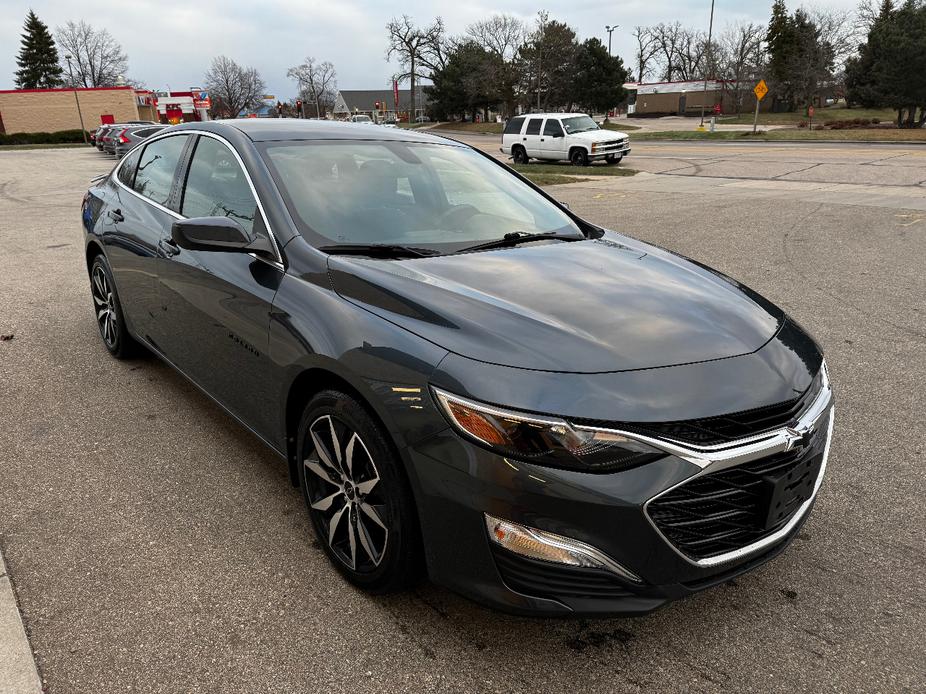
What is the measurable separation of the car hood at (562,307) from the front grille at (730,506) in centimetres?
38

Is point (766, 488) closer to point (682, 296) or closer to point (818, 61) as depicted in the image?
point (682, 296)

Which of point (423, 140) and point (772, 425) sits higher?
point (423, 140)

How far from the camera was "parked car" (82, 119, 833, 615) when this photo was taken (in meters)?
2.00

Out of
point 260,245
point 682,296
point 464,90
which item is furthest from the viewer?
point 464,90

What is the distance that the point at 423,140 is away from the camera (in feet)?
13.4

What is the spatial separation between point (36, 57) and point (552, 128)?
84909 mm

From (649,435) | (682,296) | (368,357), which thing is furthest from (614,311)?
(368,357)

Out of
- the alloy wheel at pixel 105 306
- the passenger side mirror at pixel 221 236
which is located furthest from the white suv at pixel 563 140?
the passenger side mirror at pixel 221 236

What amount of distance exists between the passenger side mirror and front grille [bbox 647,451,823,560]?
1886mm

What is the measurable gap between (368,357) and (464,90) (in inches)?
2701

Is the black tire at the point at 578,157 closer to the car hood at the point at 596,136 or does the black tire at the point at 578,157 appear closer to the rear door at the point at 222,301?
the car hood at the point at 596,136

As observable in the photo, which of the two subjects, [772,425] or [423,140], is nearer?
[772,425]

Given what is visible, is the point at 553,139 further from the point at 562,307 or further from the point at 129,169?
the point at 562,307

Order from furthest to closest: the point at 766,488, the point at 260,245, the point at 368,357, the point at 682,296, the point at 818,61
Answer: the point at 818,61 → the point at 260,245 → the point at 682,296 → the point at 368,357 → the point at 766,488
